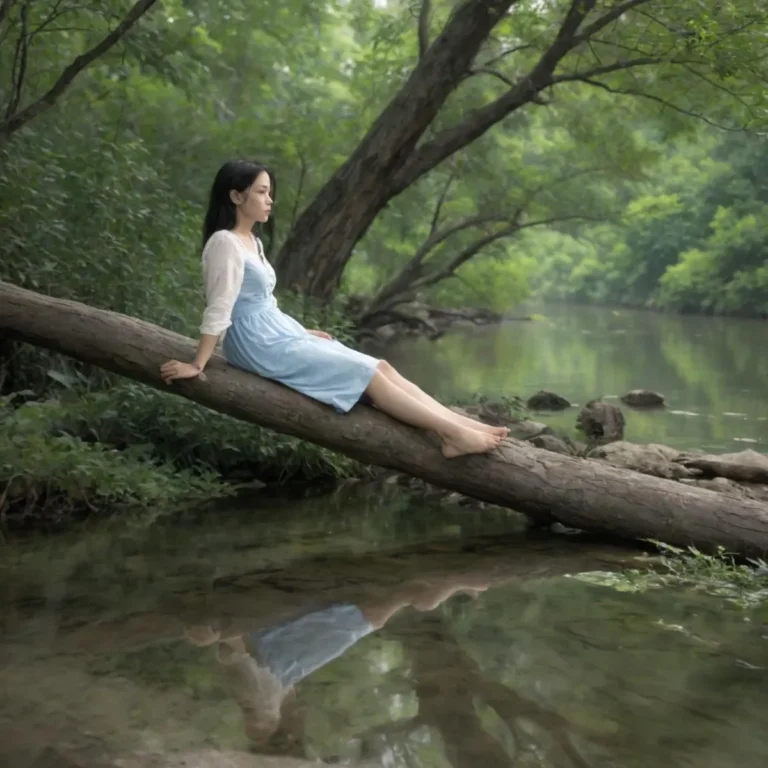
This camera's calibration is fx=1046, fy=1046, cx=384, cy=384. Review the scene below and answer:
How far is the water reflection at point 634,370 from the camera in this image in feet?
35.8

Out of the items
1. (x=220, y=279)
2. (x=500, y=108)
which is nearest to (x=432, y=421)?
(x=220, y=279)

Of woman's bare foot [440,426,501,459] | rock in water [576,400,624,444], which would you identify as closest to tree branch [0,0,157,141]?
woman's bare foot [440,426,501,459]

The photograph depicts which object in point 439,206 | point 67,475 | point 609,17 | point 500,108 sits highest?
point 609,17

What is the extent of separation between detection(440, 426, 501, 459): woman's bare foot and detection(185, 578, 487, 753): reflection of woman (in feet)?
2.53

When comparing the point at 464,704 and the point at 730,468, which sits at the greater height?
the point at 730,468

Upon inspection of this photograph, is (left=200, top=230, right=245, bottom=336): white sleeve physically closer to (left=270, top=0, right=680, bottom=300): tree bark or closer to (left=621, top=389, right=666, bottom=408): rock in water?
(left=270, top=0, right=680, bottom=300): tree bark

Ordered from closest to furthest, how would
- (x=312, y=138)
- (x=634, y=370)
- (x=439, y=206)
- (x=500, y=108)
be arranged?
(x=500, y=108) < (x=312, y=138) < (x=634, y=370) < (x=439, y=206)

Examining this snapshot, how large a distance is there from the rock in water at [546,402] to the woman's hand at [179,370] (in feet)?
24.8

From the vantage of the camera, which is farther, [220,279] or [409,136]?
[409,136]

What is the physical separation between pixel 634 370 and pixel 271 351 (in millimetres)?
12357

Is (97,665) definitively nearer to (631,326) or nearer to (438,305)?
(438,305)

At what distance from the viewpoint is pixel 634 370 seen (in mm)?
16922

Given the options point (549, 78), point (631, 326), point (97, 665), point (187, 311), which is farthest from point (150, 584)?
point (631, 326)

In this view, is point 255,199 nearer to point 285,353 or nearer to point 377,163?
point 285,353
